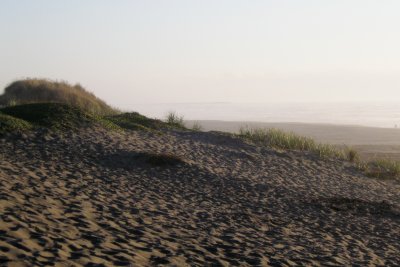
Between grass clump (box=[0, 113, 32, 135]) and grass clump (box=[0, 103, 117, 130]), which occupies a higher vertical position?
grass clump (box=[0, 103, 117, 130])

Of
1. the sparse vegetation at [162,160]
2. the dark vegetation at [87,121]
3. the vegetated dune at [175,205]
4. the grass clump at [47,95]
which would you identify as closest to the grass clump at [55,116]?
the dark vegetation at [87,121]

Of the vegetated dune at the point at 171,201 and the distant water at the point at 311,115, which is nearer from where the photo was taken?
the vegetated dune at the point at 171,201

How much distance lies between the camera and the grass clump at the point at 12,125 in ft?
60.0

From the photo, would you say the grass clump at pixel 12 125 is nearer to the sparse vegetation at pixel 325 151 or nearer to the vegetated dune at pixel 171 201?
the vegetated dune at pixel 171 201

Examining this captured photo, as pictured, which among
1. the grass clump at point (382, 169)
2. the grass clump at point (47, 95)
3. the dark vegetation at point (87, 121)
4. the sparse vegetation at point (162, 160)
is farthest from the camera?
the grass clump at point (47, 95)

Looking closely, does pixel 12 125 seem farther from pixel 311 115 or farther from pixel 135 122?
pixel 311 115

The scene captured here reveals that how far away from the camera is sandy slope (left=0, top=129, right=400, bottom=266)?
7.98 m

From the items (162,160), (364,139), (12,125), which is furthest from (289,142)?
(364,139)

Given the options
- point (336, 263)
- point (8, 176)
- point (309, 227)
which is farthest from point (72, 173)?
point (336, 263)

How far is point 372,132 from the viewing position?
1897 inches

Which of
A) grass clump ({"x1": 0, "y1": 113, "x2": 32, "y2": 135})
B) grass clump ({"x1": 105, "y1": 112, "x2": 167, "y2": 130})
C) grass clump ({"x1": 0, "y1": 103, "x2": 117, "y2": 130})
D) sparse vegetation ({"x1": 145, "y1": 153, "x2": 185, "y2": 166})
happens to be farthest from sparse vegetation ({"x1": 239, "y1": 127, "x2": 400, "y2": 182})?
grass clump ({"x1": 0, "y1": 113, "x2": 32, "y2": 135})

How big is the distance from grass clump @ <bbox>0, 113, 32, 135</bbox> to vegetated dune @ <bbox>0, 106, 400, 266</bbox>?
21cm

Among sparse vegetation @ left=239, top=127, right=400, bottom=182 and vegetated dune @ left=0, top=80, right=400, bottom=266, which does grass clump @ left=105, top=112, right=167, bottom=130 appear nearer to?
vegetated dune @ left=0, top=80, right=400, bottom=266

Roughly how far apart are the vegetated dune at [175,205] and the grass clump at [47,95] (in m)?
13.8
